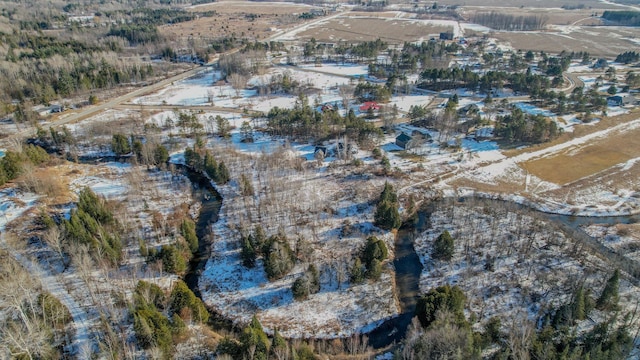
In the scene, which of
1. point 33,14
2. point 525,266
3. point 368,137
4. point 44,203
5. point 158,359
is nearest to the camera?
point 158,359

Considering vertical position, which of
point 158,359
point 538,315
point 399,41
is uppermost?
point 399,41

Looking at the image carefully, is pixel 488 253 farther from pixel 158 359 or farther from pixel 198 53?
pixel 198 53

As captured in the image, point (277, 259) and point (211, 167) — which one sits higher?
point (211, 167)

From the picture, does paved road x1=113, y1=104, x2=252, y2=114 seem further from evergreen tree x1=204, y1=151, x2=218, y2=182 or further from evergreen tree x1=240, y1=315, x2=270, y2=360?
evergreen tree x1=240, y1=315, x2=270, y2=360

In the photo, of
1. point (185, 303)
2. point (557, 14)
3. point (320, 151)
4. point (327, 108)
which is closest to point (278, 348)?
point (185, 303)

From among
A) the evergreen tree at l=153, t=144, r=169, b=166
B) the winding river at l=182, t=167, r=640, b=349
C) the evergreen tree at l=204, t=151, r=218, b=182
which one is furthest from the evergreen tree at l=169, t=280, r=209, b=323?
the evergreen tree at l=153, t=144, r=169, b=166

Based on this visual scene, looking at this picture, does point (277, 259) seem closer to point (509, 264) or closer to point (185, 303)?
point (185, 303)

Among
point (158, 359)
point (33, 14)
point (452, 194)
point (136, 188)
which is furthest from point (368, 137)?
point (33, 14)
